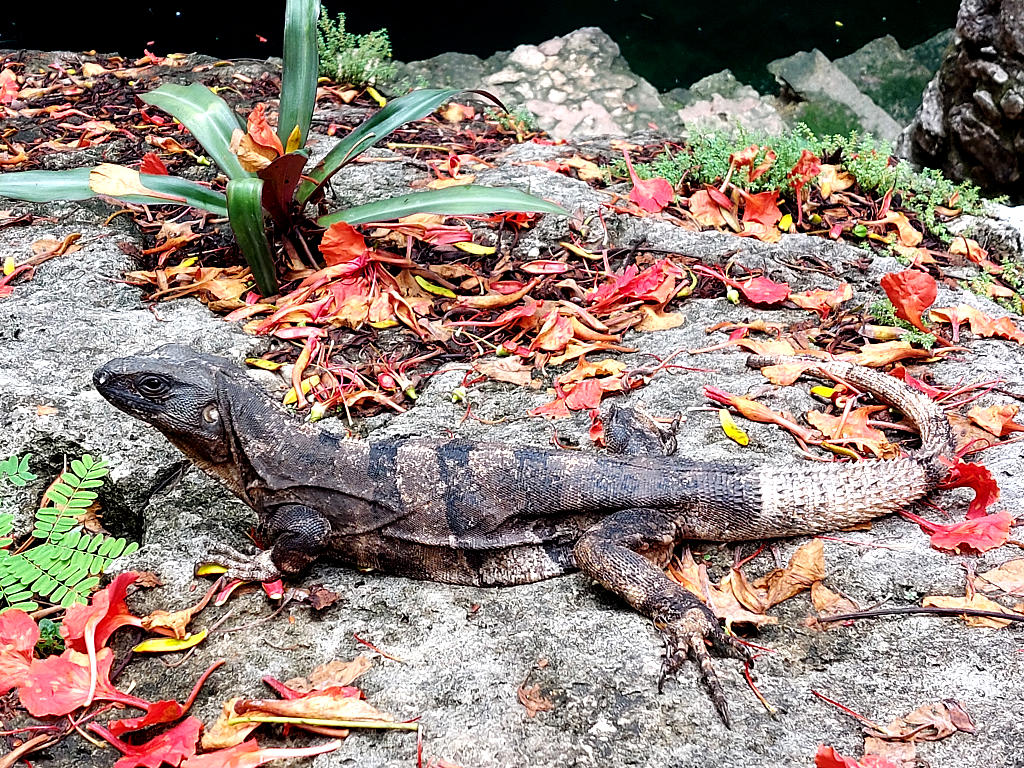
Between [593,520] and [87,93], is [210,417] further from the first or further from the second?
[87,93]

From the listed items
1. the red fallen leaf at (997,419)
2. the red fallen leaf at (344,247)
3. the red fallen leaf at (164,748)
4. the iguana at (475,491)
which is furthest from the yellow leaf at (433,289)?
the red fallen leaf at (164,748)

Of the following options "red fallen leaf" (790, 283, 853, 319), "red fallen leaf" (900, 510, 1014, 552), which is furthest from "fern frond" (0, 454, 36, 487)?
"red fallen leaf" (790, 283, 853, 319)

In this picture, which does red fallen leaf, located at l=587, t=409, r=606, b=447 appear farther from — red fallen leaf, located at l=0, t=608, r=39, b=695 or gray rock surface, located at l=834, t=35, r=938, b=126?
gray rock surface, located at l=834, t=35, r=938, b=126

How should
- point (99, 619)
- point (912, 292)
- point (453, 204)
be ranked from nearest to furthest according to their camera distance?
point (99, 619), point (912, 292), point (453, 204)

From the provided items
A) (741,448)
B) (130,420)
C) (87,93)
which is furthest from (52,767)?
(87,93)

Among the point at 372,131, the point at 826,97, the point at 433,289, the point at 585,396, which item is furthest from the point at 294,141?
the point at 826,97

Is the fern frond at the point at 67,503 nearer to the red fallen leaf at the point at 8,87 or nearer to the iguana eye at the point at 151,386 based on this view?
the iguana eye at the point at 151,386

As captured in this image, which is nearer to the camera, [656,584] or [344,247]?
[656,584]

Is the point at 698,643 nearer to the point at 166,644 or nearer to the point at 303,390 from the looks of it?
the point at 166,644
